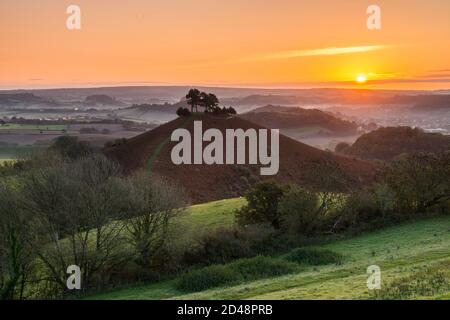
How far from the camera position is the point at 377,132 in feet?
502

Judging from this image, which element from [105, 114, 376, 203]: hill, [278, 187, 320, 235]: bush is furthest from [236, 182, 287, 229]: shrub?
[105, 114, 376, 203]: hill

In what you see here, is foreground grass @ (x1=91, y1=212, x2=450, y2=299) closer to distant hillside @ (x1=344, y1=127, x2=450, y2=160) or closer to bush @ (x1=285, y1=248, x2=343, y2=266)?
bush @ (x1=285, y1=248, x2=343, y2=266)

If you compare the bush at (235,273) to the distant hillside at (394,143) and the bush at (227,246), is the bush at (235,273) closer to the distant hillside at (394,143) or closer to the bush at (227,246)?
the bush at (227,246)

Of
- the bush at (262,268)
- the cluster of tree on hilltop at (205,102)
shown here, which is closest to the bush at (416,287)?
the bush at (262,268)

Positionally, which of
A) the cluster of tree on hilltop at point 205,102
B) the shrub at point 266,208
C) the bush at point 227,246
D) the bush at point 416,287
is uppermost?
the cluster of tree on hilltop at point 205,102

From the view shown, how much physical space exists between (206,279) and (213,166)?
58581 mm

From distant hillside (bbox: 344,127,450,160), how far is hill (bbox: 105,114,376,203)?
120ft

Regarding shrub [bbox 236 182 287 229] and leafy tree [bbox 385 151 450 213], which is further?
leafy tree [bbox 385 151 450 213]

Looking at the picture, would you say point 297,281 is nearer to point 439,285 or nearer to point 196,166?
point 439,285

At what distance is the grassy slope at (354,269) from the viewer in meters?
22.5

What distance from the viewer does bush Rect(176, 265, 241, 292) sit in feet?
99.4

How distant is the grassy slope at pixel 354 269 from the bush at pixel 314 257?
0.97 meters

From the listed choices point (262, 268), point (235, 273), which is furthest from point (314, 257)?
point (235, 273)
